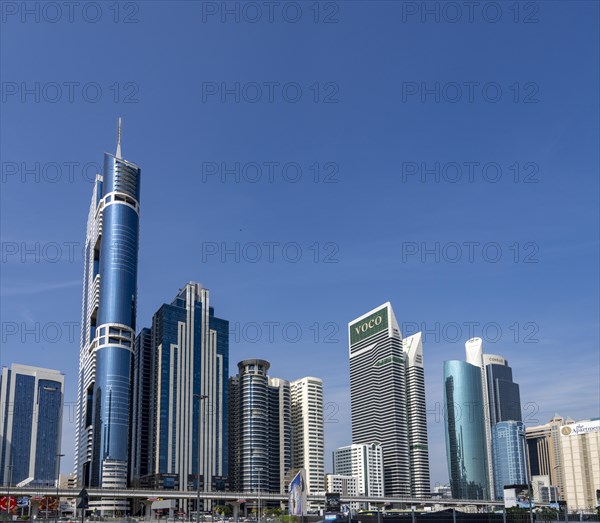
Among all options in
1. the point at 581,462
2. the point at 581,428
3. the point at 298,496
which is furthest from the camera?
the point at 581,462

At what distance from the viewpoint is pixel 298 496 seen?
8456 cm

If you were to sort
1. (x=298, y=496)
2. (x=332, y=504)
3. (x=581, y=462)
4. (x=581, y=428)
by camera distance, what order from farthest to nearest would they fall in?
(x=581, y=462)
(x=581, y=428)
(x=332, y=504)
(x=298, y=496)

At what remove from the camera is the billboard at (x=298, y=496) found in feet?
272

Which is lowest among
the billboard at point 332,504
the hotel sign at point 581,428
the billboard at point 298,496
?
the billboard at point 332,504

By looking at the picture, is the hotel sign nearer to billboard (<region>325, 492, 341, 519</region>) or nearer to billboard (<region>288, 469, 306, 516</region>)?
billboard (<region>325, 492, 341, 519</region>)

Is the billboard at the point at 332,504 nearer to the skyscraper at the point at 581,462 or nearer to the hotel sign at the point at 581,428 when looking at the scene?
the skyscraper at the point at 581,462

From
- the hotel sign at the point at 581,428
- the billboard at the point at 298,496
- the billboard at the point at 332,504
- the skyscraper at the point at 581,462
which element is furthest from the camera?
the skyscraper at the point at 581,462

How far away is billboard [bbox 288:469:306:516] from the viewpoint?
82.9m

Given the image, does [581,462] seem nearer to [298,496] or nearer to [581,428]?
[581,428]

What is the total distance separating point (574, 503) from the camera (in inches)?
6304

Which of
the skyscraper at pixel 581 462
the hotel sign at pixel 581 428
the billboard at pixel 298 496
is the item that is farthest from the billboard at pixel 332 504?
the hotel sign at pixel 581 428

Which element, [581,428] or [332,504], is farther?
[581,428]

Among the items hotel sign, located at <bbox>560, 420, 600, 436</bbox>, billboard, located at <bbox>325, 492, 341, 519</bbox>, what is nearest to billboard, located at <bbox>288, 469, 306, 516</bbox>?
billboard, located at <bbox>325, 492, 341, 519</bbox>

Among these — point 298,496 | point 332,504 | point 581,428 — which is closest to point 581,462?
point 581,428
